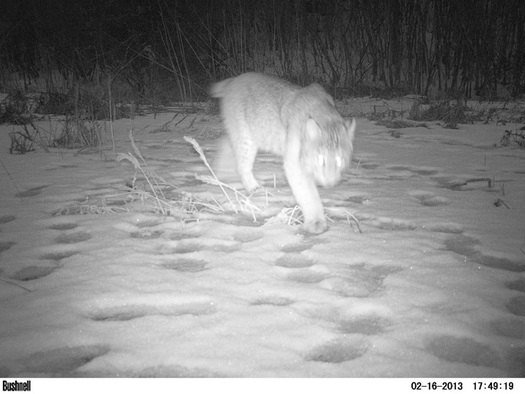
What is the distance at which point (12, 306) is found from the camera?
1.82 meters

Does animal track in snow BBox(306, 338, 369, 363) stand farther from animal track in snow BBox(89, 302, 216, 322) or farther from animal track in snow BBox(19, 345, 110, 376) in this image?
animal track in snow BBox(19, 345, 110, 376)

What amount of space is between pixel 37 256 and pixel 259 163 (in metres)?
2.85

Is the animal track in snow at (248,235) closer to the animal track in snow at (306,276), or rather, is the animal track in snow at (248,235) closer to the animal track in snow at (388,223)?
the animal track in snow at (306,276)

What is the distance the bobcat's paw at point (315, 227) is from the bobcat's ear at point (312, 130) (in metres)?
0.58

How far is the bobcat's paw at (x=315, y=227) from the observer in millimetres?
2723

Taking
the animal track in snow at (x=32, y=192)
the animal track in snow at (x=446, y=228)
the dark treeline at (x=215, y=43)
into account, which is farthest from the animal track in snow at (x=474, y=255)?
the dark treeline at (x=215, y=43)

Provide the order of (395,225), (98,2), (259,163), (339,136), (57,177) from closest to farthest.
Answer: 1. (395,225)
2. (339,136)
3. (57,177)
4. (259,163)
5. (98,2)

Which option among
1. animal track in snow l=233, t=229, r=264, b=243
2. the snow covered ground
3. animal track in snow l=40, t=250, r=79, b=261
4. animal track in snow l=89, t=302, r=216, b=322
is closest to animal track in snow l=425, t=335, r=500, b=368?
the snow covered ground

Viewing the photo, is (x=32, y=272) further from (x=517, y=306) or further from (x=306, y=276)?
(x=517, y=306)

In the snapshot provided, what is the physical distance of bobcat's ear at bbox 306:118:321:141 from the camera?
9.52 ft

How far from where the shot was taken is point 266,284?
2041 mm

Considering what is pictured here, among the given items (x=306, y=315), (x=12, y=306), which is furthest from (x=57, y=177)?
(x=306, y=315)

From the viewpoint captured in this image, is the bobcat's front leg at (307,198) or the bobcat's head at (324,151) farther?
the bobcat's head at (324,151)

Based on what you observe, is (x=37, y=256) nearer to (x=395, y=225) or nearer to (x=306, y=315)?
(x=306, y=315)
